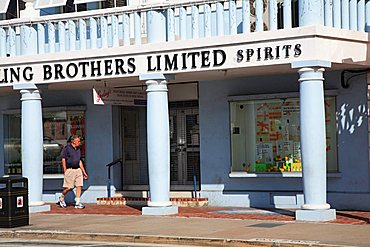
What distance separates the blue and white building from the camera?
17.2 m

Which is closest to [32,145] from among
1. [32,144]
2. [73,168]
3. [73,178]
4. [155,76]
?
[32,144]

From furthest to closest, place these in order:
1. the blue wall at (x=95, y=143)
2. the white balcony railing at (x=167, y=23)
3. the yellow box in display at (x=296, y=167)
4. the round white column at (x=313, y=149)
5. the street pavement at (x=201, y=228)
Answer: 1. the blue wall at (x=95, y=143)
2. the yellow box in display at (x=296, y=167)
3. the white balcony railing at (x=167, y=23)
4. the round white column at (x=313, y=149)
5. the street pavement at (x=201, y=228)

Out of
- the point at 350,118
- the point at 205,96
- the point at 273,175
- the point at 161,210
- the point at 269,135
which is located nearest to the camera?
the point at 161,210

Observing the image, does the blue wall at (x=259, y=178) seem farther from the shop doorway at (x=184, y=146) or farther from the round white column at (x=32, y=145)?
the round white column at (x=32, y=145)

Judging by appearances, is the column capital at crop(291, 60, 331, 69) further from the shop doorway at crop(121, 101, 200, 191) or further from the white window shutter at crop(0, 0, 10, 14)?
the white window shutter at crop(0, 0, 10, 14)

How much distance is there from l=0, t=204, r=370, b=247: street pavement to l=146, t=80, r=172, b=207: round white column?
65 cm

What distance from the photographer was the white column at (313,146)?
1686cm

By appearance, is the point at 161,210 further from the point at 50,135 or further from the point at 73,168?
the point at 50,135

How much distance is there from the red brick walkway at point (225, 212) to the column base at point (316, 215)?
0.17 meters

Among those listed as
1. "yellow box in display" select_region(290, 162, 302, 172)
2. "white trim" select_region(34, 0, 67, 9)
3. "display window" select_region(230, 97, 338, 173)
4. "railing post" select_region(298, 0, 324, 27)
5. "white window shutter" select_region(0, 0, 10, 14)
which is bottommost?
"yellow box in display" select_region(290, 162, 302, 172)

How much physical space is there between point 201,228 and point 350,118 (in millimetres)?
5108

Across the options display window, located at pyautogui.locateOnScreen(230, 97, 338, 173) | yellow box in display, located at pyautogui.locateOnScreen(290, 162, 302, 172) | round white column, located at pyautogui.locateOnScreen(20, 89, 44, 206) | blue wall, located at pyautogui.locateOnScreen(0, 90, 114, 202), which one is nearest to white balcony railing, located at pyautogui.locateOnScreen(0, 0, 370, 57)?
round white column, located at pyautogui.locateOnScreen(20, 89, 44, 206)

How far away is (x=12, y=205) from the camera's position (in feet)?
56.8

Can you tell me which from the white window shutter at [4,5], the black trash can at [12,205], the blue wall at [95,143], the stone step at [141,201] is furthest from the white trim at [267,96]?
A: the white window shutter at [4,5]
